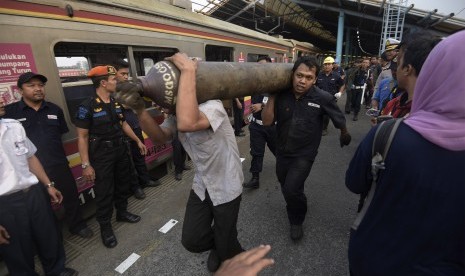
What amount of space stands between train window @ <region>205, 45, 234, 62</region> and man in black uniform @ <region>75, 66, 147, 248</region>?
108 inches

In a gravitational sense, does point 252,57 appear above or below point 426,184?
above

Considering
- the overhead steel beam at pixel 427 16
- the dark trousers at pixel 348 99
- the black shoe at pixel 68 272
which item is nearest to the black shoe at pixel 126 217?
the black shoe at pixel 68 272

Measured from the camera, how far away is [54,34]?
2609 mm

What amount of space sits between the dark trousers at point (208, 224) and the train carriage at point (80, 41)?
67.8 inches

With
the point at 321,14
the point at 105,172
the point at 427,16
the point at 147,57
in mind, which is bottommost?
the point at 105,172

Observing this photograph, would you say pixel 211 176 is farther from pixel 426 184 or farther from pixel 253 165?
pixel 253 165

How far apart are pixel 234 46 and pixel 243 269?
18.7 feet

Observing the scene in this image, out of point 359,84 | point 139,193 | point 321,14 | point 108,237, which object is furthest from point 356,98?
point 321,14

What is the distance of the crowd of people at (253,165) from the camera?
0.97 m

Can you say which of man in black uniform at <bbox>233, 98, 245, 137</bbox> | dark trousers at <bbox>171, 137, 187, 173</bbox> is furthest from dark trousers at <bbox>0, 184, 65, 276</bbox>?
man in black uniform at <bbox>233, 98, 245, 137</bbox>

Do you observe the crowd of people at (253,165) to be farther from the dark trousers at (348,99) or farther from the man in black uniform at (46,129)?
the dark trousers at (348,99)

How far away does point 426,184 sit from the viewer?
0.99 metres

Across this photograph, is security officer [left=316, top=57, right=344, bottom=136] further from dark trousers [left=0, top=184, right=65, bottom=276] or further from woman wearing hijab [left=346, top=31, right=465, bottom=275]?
dark trousers [left=0, top=184, right=65, bottom=276]

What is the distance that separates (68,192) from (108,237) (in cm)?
64
